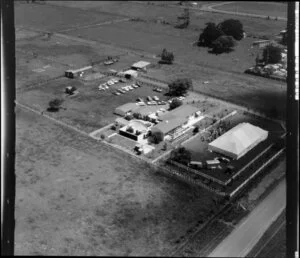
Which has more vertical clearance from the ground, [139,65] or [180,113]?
[139,65]

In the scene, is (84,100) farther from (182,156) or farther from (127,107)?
(182,156)

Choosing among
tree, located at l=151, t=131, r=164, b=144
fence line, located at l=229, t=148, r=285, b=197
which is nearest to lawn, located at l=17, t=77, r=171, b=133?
tree, located at l=151, t=131, r=164, b=144

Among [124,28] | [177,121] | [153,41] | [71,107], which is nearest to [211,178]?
[177,121]

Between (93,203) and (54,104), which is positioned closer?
(93,203)

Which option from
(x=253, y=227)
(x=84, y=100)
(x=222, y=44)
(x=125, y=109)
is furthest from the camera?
(x=222, y=44)

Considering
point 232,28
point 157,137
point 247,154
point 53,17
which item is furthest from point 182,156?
point 53,17

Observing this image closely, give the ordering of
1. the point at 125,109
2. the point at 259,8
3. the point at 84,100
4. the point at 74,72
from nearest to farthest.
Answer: the point at 125,109, the point at 84,100, the point at 74,72, the point at 259,8

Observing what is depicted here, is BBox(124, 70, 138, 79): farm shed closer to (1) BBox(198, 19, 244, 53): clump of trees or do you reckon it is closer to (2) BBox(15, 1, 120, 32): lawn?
(1) BBox(198, 19, 244, 53): clump of trees
